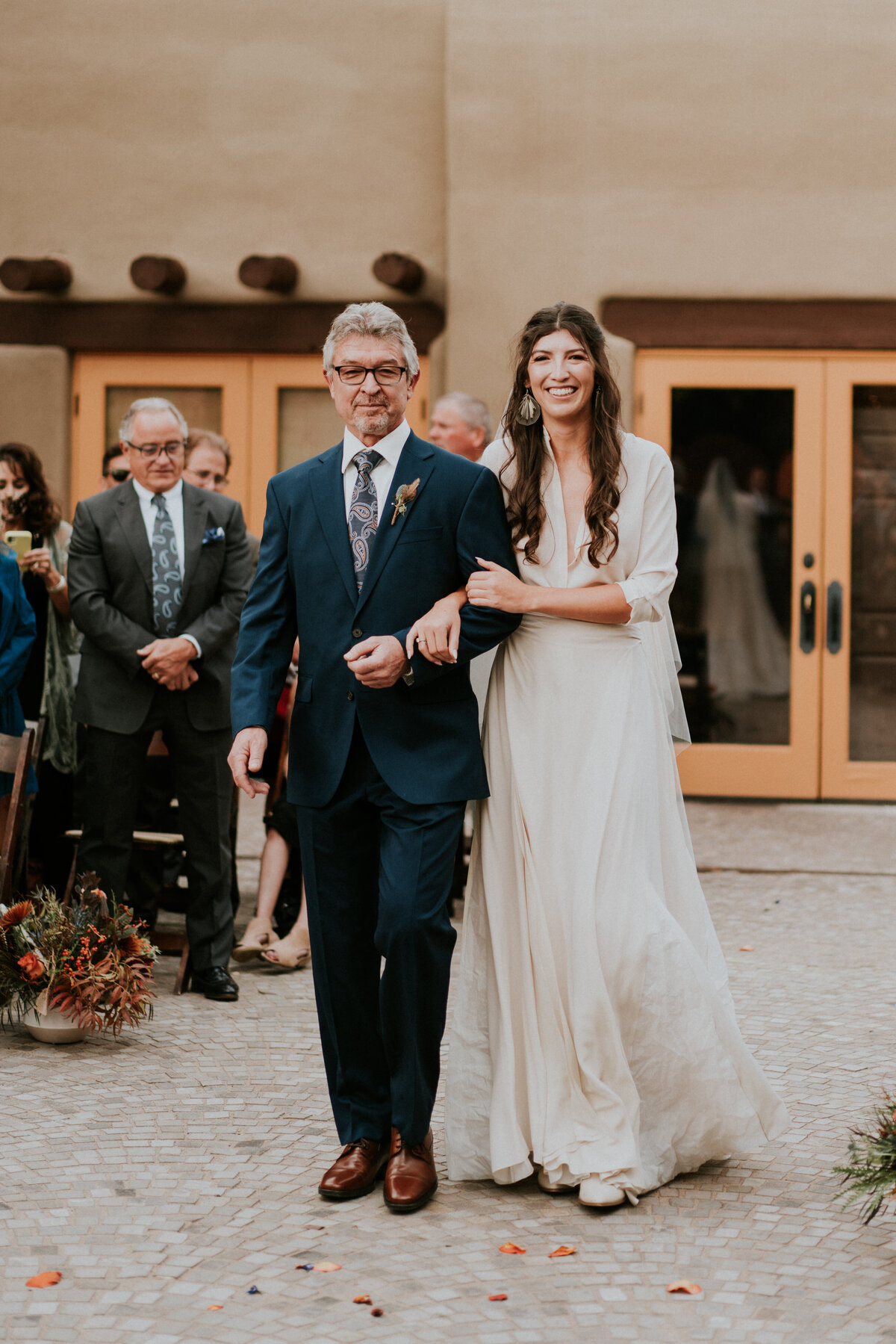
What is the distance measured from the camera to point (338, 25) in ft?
31.7

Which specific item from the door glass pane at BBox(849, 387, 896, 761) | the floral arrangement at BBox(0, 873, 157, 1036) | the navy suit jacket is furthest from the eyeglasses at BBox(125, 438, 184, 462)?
the door glass pane at BBox(849, 387, 896, 761)

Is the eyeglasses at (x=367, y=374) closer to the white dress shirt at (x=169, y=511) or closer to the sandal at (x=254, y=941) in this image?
the white dress shirt at (x=169, y=511)

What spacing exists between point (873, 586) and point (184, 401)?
4.48m

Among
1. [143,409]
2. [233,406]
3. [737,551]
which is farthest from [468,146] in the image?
[143,409]

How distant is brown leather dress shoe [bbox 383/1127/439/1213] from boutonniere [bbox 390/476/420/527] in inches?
57.0

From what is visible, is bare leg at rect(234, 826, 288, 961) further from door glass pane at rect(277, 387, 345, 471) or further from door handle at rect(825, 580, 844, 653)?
door handle at rect(825, 580, 844, 653)

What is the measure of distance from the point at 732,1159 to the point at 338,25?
25.9ft

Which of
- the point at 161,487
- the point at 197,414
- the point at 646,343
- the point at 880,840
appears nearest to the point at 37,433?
the point at 197,414

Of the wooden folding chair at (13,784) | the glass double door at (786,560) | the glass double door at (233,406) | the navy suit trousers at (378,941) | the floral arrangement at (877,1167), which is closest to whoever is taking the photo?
the floral arrangement at (877,1167)

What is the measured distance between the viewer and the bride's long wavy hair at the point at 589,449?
12.3 feet

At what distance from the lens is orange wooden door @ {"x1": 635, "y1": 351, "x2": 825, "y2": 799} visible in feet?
31.2

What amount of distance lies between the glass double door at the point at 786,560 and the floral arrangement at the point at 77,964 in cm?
511

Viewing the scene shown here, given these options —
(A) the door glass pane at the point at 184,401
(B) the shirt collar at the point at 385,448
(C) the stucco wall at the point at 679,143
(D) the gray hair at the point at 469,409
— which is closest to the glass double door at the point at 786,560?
(C) the stucco wall at the point at 679,143

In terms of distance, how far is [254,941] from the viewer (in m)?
6.12
